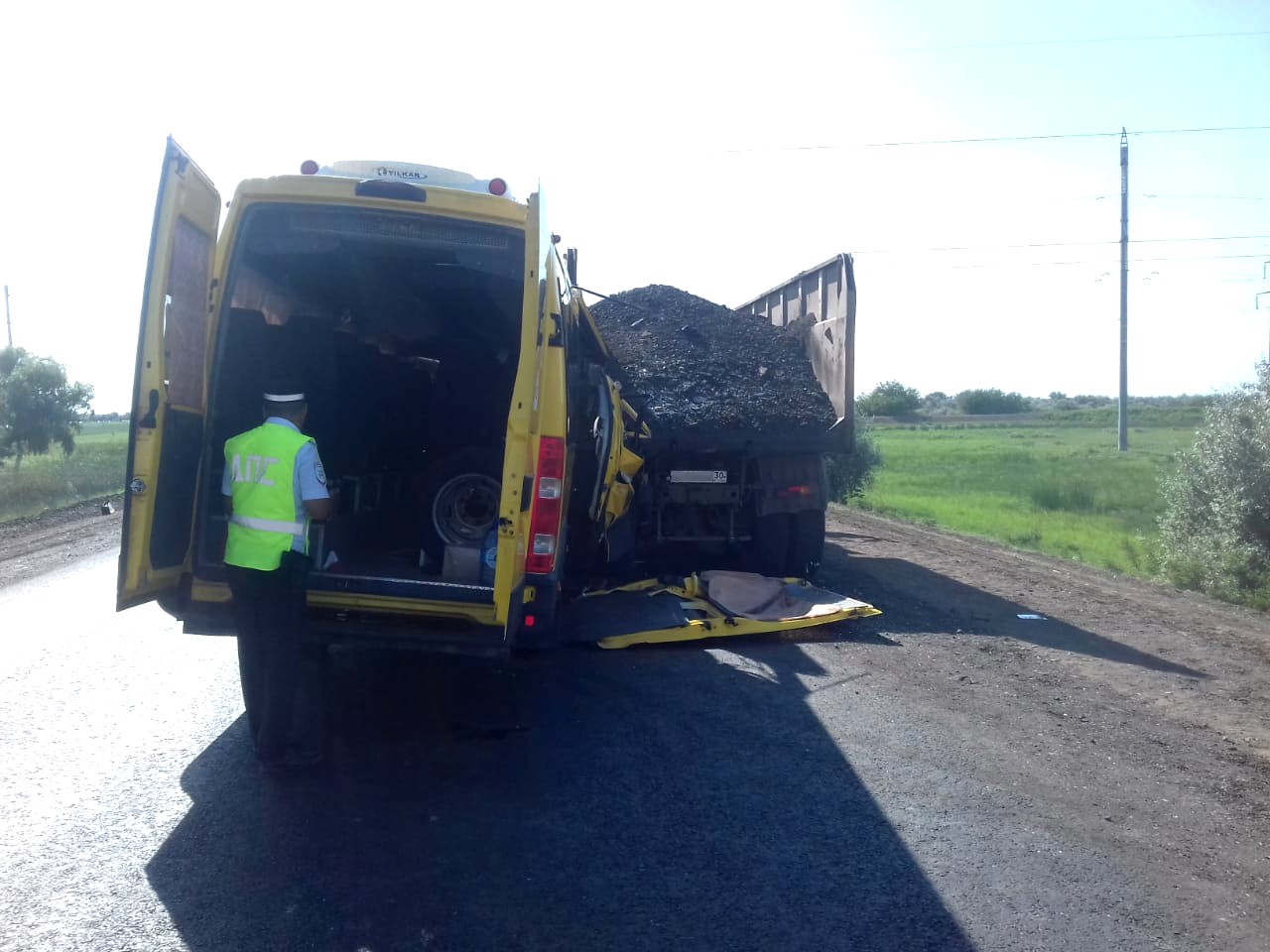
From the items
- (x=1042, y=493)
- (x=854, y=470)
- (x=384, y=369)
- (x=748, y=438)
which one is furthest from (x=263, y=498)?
(x=1042, y=493)

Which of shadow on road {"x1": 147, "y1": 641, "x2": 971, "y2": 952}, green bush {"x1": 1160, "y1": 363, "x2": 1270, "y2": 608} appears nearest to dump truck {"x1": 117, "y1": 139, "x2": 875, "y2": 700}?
shadow on road {"x1": 147, "y1": 641, "x2": 971, "y2": 952}

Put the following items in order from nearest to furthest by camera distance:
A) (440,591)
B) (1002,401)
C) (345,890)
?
(345,890) < (440,591) < (1002,401)

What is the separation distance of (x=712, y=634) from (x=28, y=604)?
6072mm

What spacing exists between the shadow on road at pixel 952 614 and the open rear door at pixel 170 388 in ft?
17.7

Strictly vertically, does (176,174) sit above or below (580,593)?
above

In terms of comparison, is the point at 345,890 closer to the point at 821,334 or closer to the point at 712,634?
the point at 712,634

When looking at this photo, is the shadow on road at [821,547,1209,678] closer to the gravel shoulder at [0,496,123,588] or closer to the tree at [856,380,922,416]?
the gravel shoulder at [0,496,123,588]

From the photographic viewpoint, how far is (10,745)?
5539 millimetres

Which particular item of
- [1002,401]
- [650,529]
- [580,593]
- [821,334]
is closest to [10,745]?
[580,593]

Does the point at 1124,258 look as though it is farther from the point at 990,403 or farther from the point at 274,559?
the point at 990,403

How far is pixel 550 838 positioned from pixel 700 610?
4366 mm

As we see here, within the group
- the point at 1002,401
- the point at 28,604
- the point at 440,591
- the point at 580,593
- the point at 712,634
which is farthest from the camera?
the point at 1002,401

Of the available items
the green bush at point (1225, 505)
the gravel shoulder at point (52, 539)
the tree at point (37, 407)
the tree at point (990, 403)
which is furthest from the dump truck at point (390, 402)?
the tree at point (990, 403)

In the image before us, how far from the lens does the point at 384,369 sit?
7.87 metres
